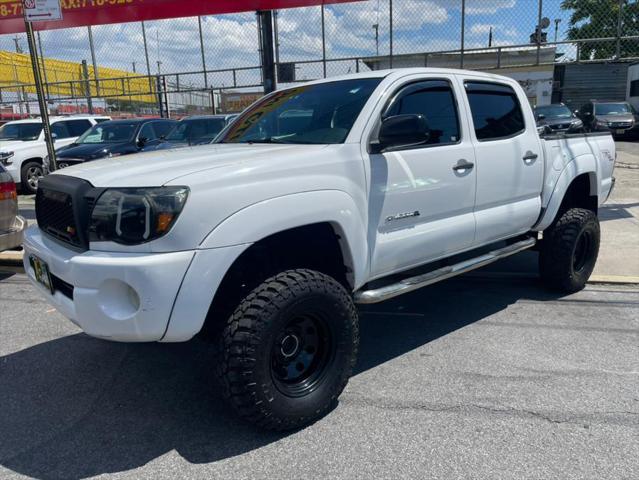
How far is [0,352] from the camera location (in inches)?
161

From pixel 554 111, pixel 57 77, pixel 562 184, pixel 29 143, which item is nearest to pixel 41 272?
pixel 562 184

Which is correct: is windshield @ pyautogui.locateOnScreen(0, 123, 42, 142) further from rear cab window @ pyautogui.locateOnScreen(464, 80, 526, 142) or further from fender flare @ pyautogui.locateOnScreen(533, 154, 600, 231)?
fender flare @ pyautogui.locateOnScreen(533, 154, 600, 231)

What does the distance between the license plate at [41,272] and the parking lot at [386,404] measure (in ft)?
2.62

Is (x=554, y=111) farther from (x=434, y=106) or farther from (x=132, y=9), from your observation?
(x=434, y=106)

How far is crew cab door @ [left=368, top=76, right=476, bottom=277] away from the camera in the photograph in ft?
11.0

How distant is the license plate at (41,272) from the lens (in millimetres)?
3007

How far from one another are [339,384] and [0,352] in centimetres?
273

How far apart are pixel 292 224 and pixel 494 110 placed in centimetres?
244

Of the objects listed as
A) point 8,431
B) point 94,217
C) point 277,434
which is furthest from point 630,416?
point 8,431

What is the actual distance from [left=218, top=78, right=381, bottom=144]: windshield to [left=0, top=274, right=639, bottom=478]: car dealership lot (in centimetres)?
162

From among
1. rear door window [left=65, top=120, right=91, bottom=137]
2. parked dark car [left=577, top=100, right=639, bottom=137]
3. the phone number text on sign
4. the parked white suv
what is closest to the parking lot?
the phone number text on sign

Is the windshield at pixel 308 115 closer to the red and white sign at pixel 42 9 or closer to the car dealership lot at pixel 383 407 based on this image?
the car dealership lot at pixel 383 407

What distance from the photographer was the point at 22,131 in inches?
523

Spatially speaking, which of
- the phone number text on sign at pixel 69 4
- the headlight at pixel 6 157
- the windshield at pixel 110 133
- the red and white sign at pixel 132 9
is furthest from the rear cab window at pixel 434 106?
the headlight at pixel 6 157
